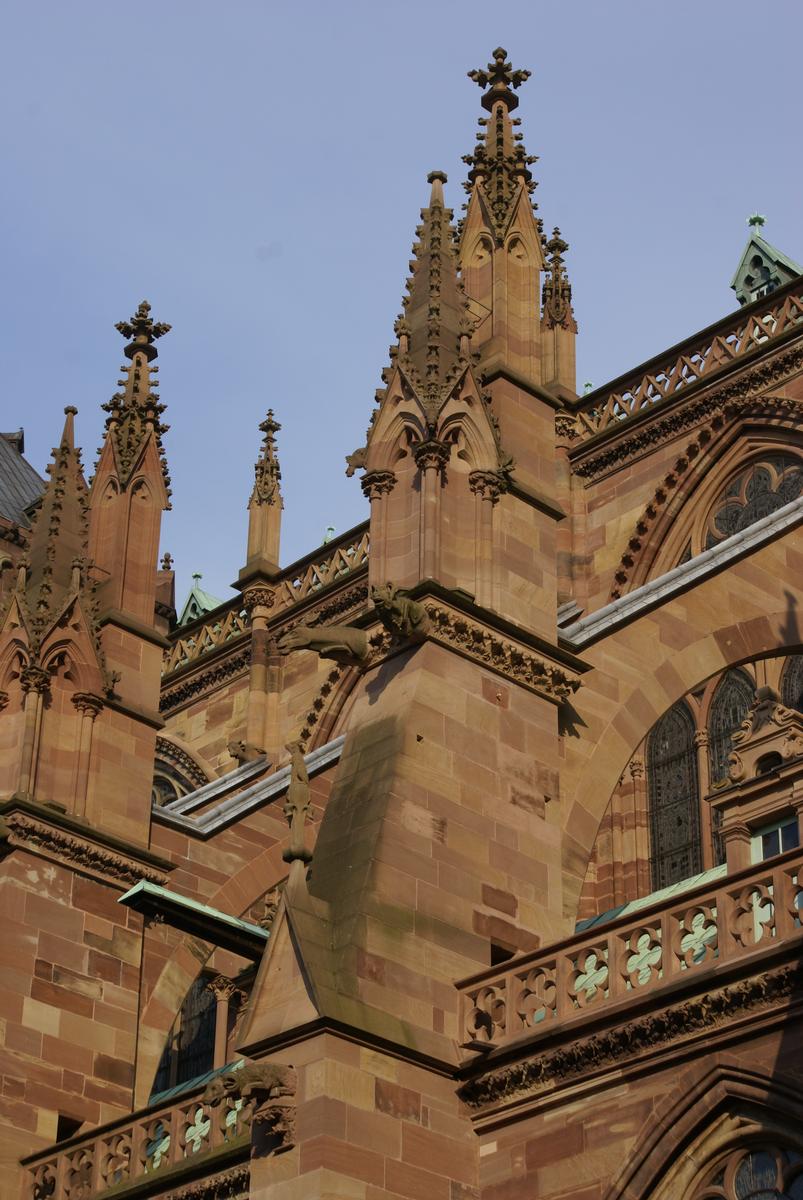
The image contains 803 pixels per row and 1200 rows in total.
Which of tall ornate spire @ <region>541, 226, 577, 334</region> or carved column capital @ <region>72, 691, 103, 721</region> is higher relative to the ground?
tall ornate spire @ <region>541, 226, 577, 334</region>

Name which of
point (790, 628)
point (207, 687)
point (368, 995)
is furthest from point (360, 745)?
point (207, 687)

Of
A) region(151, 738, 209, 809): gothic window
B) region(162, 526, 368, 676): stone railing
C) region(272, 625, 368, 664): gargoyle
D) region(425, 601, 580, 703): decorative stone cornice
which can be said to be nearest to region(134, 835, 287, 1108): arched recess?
region(272, 625, 368, 664): gargoyle

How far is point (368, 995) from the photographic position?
16812 millimetres

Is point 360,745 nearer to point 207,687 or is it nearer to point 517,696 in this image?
point 517,696

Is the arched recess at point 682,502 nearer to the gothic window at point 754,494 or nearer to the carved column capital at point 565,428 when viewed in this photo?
the gothic window at point 754,494

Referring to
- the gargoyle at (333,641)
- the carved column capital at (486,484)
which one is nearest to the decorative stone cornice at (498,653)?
the gargoyle at (333,641)

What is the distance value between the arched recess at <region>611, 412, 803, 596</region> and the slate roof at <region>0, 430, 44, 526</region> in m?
27.8

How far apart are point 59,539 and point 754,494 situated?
986 centimetres

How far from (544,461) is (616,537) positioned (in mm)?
10434

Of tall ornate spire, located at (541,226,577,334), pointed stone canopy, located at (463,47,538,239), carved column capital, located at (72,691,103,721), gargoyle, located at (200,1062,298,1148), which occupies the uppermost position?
tall ornate spire, located at (541,226,577,334)

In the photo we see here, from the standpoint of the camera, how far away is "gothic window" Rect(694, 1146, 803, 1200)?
589 inches

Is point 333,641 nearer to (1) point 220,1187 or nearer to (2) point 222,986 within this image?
(1) point 220,1187

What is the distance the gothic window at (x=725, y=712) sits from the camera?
27906mm

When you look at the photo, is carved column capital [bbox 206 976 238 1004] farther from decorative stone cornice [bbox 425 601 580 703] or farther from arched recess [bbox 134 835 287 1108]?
decorative stone cornice [bbox 425 601 580 703]
